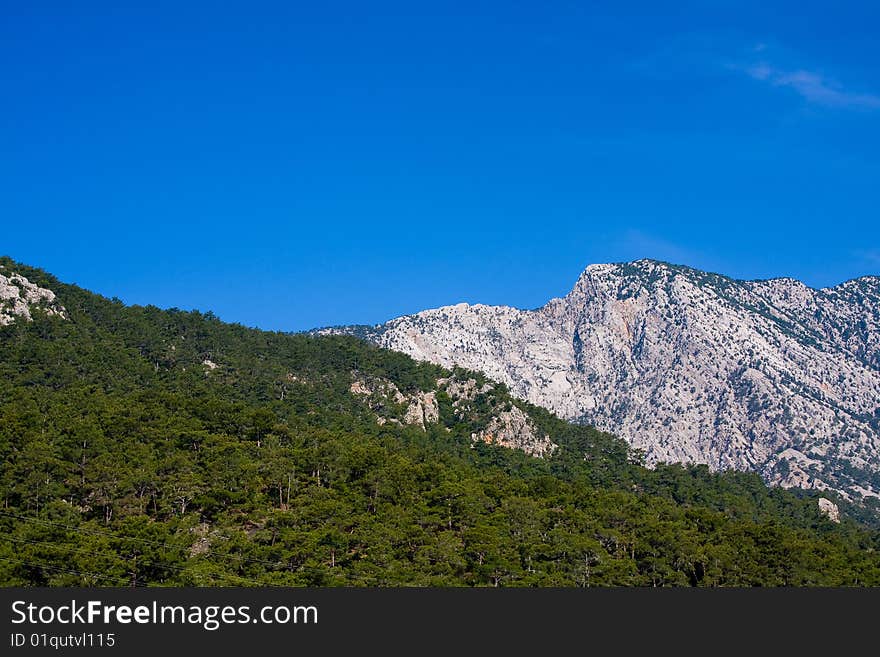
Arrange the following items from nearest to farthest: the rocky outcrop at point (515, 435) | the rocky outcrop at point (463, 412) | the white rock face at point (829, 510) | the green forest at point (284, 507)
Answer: the green forest at point (284, 507)
the rocky outcrop at point (515, 435)
the rocky outcrop at point (463, 412)
the white rock face at point (829, 510)

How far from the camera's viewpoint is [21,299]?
416 ft

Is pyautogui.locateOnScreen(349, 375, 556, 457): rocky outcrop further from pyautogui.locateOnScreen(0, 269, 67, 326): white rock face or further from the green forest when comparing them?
pyautogui.locateOnScreen(0, 269, 67, 326): white rock face

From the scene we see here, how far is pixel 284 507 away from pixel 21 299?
68.6 metres

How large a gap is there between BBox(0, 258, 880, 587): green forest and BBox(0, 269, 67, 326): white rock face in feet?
9.43

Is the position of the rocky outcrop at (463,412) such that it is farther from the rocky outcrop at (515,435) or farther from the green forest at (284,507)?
the green forest at (284,507)

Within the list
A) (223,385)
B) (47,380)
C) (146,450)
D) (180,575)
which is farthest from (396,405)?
(180,575)

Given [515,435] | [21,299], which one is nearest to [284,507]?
[515,435]

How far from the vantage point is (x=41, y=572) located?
2190 inches

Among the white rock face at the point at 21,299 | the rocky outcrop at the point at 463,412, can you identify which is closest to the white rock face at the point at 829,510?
the rocky outcrop at the point at 463,412

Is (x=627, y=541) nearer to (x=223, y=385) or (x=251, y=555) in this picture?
(x=251, y=555)

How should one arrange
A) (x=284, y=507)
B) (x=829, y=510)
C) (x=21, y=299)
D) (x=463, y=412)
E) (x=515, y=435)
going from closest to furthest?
(x=284, y=507), (x=21, y=299), (x=515, y=435), (x=829, y=510), (x=463, y=412)

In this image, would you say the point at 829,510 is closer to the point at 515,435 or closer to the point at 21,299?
the point at 515,435

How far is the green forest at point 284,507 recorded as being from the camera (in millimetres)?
62844

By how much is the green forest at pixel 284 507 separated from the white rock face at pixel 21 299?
2875 millimetres
